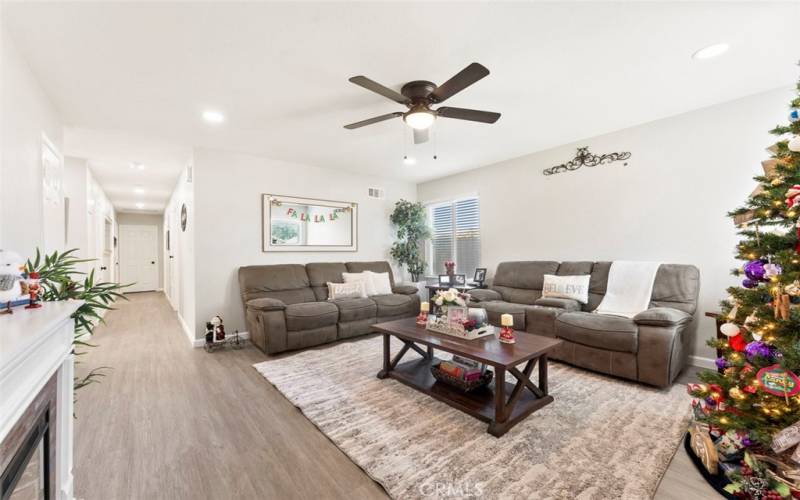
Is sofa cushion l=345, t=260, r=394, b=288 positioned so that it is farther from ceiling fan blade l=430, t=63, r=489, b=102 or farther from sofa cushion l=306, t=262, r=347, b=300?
ceiling fan blade l=430, t=63, r=489, b=102

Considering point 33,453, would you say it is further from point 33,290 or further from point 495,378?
point 495,378

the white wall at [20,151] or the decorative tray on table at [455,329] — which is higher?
the white wall at [20,151]

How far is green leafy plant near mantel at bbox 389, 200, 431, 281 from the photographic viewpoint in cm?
565

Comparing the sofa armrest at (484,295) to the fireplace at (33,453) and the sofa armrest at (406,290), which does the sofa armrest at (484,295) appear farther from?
the fireplace at (33,453)

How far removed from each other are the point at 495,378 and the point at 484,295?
219 cm

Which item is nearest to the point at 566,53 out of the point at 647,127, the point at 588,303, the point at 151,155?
the point at 647,127

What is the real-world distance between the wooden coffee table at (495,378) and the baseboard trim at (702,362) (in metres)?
1.82

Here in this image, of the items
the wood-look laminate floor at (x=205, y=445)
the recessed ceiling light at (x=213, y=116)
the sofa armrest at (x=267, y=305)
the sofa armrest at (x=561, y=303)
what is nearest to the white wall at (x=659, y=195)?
the sofa armrest at (x=561, y=303)

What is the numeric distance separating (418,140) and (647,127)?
2539 mm

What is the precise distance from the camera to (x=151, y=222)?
31.4ft

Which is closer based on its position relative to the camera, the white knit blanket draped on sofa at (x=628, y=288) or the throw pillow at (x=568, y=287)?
the white knit blanket draped on sofa at (x=628, y=288)

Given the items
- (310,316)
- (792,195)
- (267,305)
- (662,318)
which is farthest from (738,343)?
(267,305)

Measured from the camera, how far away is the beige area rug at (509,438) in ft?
5.32

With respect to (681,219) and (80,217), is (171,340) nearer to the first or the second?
(80,217)
